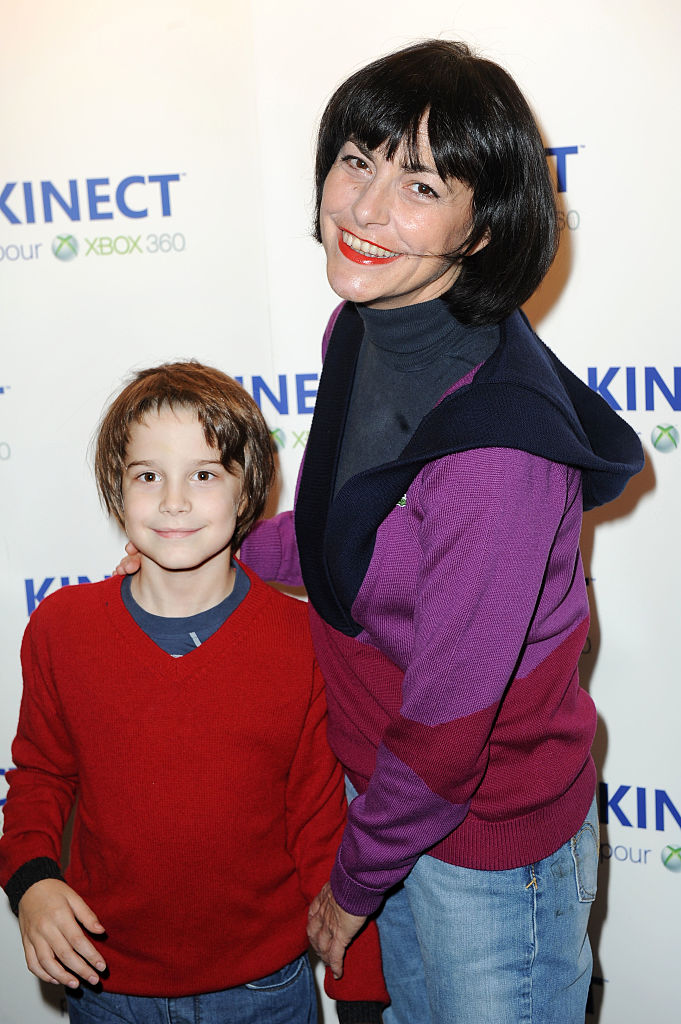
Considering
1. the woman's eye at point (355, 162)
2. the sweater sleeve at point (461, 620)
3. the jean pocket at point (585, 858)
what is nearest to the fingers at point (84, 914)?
the sweater sleeve at point (461, 620)

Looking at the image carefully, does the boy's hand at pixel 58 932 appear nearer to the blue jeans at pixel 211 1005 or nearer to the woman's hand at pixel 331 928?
the blue jeans at pixel 211 1005

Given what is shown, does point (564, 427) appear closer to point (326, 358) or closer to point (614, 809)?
point (326, 358)

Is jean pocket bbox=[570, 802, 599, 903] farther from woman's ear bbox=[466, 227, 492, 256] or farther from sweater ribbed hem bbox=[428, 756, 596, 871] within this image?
woman's ear bbox=[466, 227, 492, 256]

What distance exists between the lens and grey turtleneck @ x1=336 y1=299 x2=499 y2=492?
1158 millimetres

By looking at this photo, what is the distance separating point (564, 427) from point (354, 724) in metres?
0.47

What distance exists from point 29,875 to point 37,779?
129mm

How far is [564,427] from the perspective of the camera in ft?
3.43

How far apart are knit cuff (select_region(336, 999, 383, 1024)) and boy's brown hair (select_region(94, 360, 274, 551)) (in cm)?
63

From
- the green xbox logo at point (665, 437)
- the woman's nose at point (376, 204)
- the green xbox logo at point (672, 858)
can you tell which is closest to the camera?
the woman's nose at point (376, 204)

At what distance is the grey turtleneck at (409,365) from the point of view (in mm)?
1158

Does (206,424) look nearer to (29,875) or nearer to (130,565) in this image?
(130,565)

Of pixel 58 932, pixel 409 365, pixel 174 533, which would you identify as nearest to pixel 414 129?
pixel 409 365

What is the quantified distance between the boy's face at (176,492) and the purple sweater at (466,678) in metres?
0.19

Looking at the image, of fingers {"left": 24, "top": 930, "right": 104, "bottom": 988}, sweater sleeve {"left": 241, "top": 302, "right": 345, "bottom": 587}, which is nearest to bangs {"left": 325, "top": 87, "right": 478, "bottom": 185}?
sweater sleeve {"left": 241, "top": 302, "right": 345, "bottom": 587}
